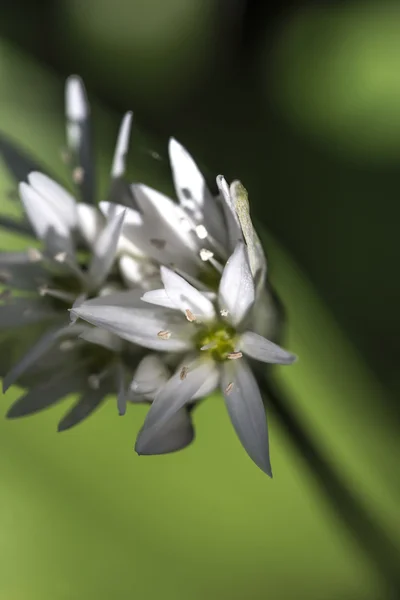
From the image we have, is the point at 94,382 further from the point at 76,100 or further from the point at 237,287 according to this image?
the point at 76,100

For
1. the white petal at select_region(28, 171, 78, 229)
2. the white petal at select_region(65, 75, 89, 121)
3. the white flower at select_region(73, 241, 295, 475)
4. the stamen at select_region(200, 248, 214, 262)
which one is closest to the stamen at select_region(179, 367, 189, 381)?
the white flower at select_region(73, 241, 295, 475)

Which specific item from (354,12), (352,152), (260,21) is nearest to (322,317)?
(352,152)

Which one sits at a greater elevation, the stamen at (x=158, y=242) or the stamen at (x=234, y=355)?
the stamen at (x=158, y=242)

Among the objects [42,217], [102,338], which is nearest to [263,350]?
[102,338]

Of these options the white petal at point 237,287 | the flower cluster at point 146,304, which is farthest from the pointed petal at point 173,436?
the white petal at point 237,287

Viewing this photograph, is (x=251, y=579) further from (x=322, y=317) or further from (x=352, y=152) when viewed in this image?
(x=352, y=152)

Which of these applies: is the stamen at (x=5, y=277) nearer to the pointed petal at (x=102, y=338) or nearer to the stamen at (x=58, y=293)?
the stamen at (x=58, y=293)
